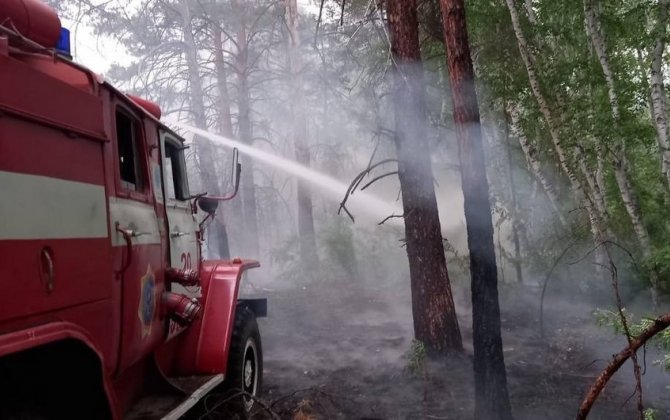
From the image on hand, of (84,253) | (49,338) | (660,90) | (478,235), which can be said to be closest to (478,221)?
(478,235)

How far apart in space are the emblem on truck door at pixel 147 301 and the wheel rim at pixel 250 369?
155 centimetres

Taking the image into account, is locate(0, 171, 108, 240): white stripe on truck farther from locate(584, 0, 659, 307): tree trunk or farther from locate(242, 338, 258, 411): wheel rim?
locate(584, 0, 659, 307): tree trunk

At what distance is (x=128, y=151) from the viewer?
3.74m

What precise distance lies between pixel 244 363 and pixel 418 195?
3.21 m

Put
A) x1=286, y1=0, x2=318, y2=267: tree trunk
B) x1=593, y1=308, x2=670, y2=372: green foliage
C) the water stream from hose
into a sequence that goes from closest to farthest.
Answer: x1=593, y1=308, x2=670, y2=372: green foliage, x1=286, y1=0, x2=318, y2=267: tree trunk, the water stream from hose

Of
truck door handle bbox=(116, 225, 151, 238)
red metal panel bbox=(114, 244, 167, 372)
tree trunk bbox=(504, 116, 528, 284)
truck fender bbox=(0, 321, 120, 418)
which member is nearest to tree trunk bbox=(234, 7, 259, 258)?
tree trunk bbox=(504, 116, 528, 284)

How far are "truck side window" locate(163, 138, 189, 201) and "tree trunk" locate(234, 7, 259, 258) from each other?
1248cm

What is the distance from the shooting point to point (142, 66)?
14711mm

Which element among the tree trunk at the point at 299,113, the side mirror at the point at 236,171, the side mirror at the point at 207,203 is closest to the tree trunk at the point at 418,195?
the side mirror at the point at 207,203

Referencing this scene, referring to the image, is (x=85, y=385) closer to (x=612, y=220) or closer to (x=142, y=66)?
(x=612, y=220)

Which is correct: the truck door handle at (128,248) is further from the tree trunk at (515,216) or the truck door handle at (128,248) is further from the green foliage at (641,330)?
the tree trunk at (515,216)

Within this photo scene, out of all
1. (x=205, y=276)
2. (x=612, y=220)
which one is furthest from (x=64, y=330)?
(x=612, y=220)

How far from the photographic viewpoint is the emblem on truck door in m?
3.41

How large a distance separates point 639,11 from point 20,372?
29.8 ft
